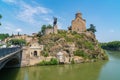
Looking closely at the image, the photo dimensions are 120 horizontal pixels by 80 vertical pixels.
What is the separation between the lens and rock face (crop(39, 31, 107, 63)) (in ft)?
175

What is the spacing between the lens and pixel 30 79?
3284cm

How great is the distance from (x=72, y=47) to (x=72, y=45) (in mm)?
687

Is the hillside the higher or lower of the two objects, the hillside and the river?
the higher

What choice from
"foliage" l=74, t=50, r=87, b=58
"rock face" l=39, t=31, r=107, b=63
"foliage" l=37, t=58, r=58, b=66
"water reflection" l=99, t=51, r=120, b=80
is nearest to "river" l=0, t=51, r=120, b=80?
"water reflection" l=99, t=51, r=120, b=80

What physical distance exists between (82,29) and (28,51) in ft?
112

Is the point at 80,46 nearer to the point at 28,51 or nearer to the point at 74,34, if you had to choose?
the point at 74,34

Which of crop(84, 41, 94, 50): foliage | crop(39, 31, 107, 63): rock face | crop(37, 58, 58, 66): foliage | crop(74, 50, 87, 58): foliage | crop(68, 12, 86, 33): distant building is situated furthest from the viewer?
crop(68, 12, 86, 33): distant building

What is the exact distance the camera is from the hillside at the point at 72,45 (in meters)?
54.1

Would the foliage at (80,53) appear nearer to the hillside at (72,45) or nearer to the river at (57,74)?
the hillside at (72,45)

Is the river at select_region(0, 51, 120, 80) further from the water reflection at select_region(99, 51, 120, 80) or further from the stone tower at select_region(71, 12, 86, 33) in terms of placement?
the stone tower at select_region(71, 12, 86, 33)

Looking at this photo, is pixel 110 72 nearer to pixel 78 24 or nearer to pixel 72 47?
pixel 72 47

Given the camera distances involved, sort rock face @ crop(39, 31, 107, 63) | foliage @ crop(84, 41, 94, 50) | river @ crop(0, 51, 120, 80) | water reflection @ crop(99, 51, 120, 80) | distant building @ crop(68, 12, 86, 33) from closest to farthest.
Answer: river @ crop(0, 51, 120, 80), water reflection @ crop(99, 51, 120, 80), rock face @ crop(39, 31, 107, 63), foliage @ crop(84, 41, 94, 50), distant building @ crop(68, 12, 86, 33)

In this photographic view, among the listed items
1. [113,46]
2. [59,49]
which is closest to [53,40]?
[59,49]

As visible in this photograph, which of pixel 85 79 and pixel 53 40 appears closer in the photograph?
pixel 85 79
